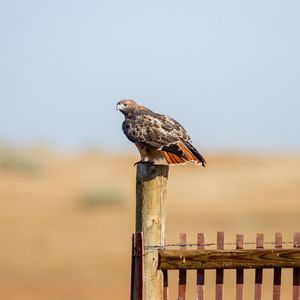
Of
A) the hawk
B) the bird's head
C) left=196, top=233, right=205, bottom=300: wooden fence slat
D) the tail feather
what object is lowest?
left=196, top=233, right=205, bottom=300: wooden fence slat

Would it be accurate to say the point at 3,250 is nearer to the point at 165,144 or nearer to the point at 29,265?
the point at 29,265

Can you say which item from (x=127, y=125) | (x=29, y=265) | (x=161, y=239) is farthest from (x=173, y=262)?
(x=29, y=265)

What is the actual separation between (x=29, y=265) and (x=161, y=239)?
1356 centimetres

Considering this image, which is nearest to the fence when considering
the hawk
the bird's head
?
the hawk

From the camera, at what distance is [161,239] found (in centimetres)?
882

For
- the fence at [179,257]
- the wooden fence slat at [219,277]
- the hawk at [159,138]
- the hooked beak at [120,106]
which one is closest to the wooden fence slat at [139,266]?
the fence at [179,257]

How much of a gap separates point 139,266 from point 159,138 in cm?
279

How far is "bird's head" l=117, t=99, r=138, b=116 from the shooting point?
1297 cm

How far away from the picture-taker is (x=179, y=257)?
8.72 metres

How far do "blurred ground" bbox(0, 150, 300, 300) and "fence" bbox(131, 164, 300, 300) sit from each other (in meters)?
9.03

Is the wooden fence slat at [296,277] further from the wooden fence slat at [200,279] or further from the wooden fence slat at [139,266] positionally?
the wooden fence slat at [139,266]

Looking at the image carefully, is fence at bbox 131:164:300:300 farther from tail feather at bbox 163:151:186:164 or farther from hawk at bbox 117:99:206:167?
tail feather at bbox 163:151:186:164

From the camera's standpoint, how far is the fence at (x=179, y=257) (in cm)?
869

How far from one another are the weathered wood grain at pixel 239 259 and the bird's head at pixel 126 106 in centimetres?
437
